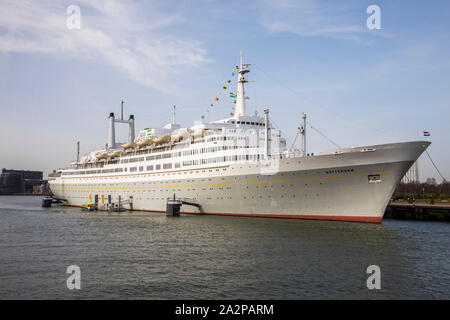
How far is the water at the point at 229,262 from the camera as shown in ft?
39.5

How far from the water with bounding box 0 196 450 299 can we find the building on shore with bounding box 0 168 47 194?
169 m

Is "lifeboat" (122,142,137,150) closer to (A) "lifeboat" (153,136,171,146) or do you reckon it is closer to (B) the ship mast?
(A) "lifeboat" (153,136,171,146)

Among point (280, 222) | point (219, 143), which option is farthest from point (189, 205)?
point (280, 222)

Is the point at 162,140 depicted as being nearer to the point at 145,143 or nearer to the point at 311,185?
the point at 145,143

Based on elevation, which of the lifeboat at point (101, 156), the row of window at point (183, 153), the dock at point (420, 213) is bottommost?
the dock at point (420, 213)

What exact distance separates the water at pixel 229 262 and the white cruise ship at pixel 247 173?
2.63 meters

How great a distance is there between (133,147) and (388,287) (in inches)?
1586

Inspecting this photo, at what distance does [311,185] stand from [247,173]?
5.67m

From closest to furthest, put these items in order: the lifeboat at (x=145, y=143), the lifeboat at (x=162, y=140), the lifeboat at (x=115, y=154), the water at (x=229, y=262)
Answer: the water at (x=229, y=262) → the lifeboat at (x=162, y=140) → the lifeboat at (x=145, y=143) → the lifeboat at (x=115, y=154)

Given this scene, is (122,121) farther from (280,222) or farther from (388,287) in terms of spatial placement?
(388,287)

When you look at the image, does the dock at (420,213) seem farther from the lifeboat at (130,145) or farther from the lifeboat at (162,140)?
the lifeboat at (130,145)

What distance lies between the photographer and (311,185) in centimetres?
2650

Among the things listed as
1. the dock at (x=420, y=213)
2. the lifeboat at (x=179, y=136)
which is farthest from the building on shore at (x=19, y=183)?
the dock at (x=420, y=213)
